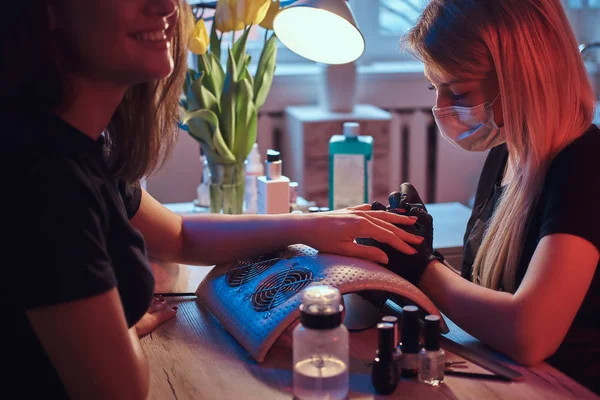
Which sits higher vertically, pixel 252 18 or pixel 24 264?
pixel 252 18

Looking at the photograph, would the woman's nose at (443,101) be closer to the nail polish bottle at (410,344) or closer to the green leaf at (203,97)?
the nail polish bottle at (410,344)

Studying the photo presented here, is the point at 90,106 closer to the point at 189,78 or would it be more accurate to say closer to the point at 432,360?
→ the point at 432,360

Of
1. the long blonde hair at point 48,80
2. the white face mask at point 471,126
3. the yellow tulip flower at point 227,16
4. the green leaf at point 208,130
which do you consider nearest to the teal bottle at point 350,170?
the green leaf at point 208,130

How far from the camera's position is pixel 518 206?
Result: 1.14 meters

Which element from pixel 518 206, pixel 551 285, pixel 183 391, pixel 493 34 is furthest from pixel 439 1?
pixel 183 391

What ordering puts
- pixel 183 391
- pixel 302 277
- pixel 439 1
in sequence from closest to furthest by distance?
pixel 183 391 < pixel 302 277 < pixel 439 1

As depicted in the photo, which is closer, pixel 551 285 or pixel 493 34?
pixel 551 285

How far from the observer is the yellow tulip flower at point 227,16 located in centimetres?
164

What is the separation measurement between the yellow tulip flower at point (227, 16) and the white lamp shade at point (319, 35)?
0.37ft

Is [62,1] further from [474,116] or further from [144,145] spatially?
[474,116]

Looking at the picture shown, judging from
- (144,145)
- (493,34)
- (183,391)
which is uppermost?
(493,34)

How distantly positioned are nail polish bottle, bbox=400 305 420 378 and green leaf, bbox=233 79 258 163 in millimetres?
901

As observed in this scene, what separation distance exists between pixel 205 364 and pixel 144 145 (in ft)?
1.06

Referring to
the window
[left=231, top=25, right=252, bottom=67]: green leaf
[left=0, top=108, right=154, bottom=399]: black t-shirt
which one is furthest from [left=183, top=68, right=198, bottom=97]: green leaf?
the window
